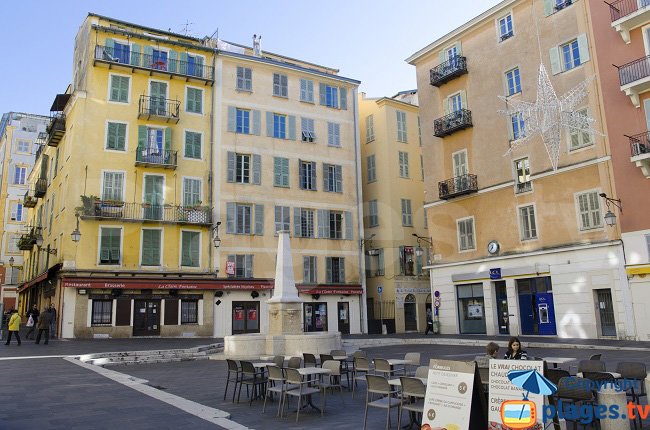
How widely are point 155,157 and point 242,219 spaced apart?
6516 millimetres

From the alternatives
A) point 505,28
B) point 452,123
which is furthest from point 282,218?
point 505,28

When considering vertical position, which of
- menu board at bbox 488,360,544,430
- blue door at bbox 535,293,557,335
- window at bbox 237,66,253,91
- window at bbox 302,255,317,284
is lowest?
menu board at bbox 488,360,544,430

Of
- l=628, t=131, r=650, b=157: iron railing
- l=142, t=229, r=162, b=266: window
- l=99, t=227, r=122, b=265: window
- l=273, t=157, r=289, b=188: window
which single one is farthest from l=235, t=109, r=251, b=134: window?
l=628, t=131, r=650, b=157: iron railing

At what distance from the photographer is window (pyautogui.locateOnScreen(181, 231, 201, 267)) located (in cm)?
3319

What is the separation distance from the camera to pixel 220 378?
15117mm

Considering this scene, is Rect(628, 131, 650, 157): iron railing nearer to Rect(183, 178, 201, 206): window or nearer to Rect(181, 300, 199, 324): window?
Rect(183, 178, 201, 206): window

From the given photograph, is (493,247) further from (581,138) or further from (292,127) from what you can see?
(292,127)

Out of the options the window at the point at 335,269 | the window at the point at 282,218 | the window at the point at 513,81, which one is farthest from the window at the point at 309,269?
the window at the point at 513,81

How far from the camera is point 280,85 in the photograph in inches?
1513

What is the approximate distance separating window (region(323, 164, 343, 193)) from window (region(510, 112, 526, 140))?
13844mm

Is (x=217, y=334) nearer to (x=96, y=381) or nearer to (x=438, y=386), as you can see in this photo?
(x=96, y=381)

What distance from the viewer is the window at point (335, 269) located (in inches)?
1476

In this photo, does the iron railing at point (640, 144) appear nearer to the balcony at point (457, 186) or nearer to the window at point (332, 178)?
the balcony at point (457, 186)

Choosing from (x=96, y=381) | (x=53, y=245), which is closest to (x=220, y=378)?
(x=96, y=381)
